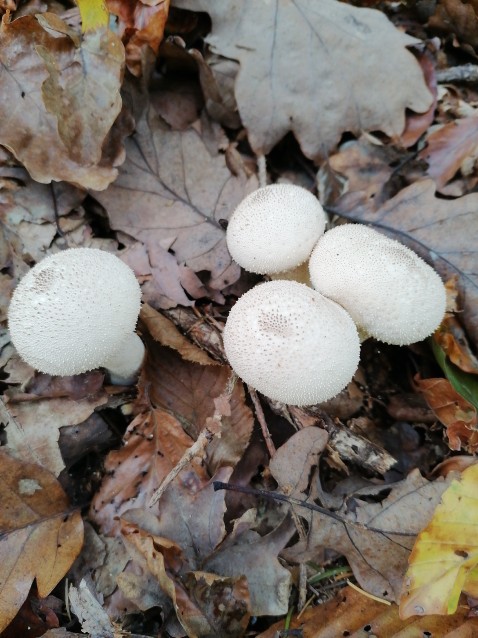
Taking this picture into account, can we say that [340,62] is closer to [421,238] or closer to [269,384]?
[421,238]

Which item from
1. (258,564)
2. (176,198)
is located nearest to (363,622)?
(258,564)

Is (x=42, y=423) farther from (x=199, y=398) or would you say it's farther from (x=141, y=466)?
(x=199, y=398)

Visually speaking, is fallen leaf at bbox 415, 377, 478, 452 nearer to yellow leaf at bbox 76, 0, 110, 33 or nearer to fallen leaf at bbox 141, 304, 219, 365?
fallen leaf at bbox 141, 304, 219, 365

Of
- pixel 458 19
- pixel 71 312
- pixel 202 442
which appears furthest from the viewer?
pixel 458 19

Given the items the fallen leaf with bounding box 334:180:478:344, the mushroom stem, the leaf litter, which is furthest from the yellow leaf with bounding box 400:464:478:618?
the mushroom stem

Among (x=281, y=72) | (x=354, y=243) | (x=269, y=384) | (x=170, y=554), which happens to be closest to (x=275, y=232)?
(x=354, y=243)

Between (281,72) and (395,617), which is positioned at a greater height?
(281,72)
